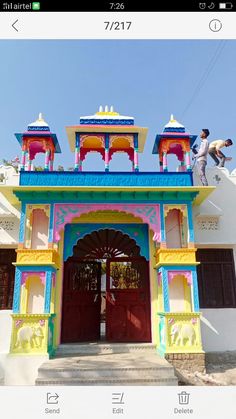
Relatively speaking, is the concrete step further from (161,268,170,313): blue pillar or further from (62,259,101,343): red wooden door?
(62,259,101,343): red wooden door

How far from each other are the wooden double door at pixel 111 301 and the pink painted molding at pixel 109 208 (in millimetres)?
1418

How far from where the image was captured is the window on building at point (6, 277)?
751 centimetres

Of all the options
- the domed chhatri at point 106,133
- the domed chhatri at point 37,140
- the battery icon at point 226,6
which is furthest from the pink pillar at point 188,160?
the battery icon at point 226,6

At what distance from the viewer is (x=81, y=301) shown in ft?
25.8

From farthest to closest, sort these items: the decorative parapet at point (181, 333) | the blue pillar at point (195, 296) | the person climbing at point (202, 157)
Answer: the person climbing at point (202, 157) < the blue pillar at point (195, 296) < the decorative parapet at point (181, 333)

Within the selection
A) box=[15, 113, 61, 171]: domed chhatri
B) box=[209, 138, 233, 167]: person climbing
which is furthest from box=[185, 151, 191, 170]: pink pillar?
box=[15, 113, 61, 171]: domed chhatri

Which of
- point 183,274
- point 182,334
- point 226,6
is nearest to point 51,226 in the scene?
point 183,274

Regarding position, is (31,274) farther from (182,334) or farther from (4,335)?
(182,334)

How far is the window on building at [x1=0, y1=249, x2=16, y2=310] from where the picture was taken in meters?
7.51

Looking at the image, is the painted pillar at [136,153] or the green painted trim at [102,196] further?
→ the painted pillar at [136,153]

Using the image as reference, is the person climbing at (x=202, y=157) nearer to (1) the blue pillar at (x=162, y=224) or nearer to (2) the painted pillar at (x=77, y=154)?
(1) the blue pillar at (x=162, y=224)

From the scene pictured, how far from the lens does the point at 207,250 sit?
8.04m

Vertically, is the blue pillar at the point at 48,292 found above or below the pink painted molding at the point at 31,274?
below
